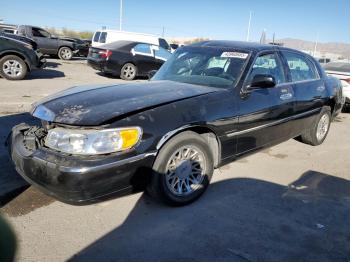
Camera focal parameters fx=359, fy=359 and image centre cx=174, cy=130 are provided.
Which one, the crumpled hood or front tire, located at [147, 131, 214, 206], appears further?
front tire, located at [147, 131, 214, 206]

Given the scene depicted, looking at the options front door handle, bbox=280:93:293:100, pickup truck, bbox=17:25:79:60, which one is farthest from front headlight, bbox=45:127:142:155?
pickup truck, bbox=17:25:79:60

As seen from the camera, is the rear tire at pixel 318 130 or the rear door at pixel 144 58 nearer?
the rear tire at pixel 318 130

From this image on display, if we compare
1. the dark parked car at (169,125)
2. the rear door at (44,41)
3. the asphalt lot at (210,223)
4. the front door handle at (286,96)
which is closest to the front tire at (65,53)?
the rear door at (44,41)

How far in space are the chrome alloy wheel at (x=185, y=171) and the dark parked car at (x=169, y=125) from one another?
11mm

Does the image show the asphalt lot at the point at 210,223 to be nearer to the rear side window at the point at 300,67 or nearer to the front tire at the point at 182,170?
the front tire at the point at 182,170

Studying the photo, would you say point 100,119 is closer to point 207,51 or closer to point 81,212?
point 81,212

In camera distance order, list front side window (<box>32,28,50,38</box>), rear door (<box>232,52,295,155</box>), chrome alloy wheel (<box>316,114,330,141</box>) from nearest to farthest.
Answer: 1. rear door (<box>232,52,295,155</box>)
2. chrome alloy wheel (<box>316,114,330,141</box>)
3. front side window (<box>32,28,50,38</box>)

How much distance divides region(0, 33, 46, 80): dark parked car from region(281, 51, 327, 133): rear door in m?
8.77

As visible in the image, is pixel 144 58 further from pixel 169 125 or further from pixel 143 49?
pixel 169 125

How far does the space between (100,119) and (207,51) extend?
2.24m

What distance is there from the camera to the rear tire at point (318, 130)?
5963 mm

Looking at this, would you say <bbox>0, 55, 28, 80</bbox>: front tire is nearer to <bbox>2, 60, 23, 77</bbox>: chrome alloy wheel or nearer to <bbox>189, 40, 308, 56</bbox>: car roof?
<bbox>2, 60, 23, 77</bbox>: chrome alloy wheel

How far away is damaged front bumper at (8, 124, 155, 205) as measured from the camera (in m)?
2.96

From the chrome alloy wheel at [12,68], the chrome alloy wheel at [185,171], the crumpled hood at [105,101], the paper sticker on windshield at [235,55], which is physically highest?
the paper sticker on windshield at [235,55]
